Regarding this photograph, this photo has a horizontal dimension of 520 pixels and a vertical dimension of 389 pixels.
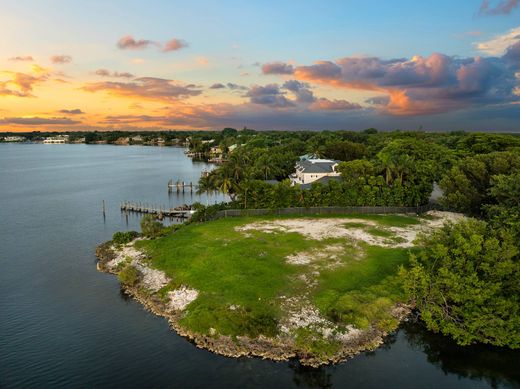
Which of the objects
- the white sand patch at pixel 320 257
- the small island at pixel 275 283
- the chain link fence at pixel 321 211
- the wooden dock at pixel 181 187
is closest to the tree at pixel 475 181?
the chain link fence at pixel 321 211

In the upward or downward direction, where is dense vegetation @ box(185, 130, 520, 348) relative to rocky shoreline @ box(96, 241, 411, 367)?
upward

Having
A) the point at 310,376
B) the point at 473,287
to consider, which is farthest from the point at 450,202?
the point at 310,376

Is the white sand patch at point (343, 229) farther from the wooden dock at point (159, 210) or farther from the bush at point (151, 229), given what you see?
the wooden dock at point (159, 210)

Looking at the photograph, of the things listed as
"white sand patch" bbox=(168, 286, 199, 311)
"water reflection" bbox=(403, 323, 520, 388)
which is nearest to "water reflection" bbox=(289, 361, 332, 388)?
"water reflection" bbox=(403, 323, 520, 388)

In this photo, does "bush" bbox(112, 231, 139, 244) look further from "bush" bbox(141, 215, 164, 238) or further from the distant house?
the distant house

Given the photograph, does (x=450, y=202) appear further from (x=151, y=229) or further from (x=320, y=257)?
(x=151, y=229)
